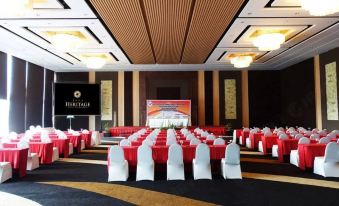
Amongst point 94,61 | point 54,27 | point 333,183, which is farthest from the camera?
point 94,61

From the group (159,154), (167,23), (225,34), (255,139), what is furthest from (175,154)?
(255,139)

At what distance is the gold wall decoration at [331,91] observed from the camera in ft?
44.8

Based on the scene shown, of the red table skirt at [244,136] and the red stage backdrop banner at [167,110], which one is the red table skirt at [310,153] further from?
the red stage backdrop banner at [167,110]

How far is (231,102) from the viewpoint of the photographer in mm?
20531

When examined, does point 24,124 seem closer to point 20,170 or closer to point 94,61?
point 94,61

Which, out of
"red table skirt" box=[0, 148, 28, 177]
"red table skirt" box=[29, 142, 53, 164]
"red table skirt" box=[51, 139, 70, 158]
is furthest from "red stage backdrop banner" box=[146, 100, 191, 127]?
"red table skirt" box=[0, 148, 28, 177]

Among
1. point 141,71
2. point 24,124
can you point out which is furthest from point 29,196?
point 141,71

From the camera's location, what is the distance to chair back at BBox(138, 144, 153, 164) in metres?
6.79

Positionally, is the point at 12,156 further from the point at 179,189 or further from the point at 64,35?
the point at 64,35

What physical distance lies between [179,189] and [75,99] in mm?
13847

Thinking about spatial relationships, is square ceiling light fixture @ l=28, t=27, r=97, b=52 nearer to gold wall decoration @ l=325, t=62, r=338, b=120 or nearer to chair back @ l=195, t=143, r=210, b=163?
chair back @ l=195, t=143, r=210, b=163

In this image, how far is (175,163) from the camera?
6898mm

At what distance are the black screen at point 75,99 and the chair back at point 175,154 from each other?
1272 cm

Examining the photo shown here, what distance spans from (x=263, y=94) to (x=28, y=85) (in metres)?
14.0
